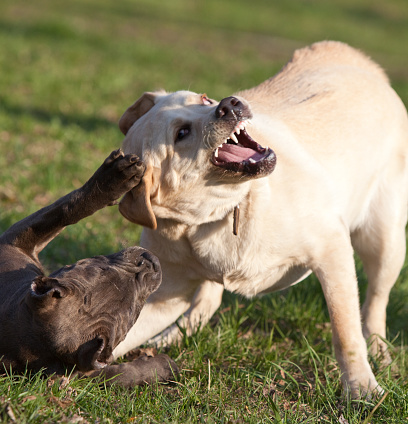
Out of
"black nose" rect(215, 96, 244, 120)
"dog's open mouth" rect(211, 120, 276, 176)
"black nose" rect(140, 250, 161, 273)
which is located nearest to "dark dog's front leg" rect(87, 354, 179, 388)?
"black nose" rect(140, 250, 161, 273)

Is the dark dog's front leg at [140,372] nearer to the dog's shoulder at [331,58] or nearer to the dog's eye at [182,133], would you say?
the dog's eye at [182,133]

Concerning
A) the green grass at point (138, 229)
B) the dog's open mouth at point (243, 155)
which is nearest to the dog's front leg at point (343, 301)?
the green grass at point (138, 229)

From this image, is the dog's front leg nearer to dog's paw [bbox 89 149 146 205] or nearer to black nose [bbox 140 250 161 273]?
black nose [bbox 140 250 161 273]

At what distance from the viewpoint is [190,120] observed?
3355 mm

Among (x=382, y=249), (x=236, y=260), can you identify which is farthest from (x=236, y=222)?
(x=382, y=249)

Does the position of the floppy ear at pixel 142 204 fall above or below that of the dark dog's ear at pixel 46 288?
above

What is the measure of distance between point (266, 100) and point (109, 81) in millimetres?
5587

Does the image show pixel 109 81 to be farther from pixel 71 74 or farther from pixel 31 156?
pixel 31 156

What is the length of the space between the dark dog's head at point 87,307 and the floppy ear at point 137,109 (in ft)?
3.35

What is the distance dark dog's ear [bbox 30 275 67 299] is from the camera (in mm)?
2945

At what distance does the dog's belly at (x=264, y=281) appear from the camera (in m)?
3.62

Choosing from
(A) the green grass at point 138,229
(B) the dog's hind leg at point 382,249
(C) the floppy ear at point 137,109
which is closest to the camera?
(A) the green grass at point 138,229

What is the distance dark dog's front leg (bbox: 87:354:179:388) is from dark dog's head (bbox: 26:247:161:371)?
31 centimetres

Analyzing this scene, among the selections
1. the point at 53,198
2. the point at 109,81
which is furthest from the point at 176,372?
the point at 109,81
